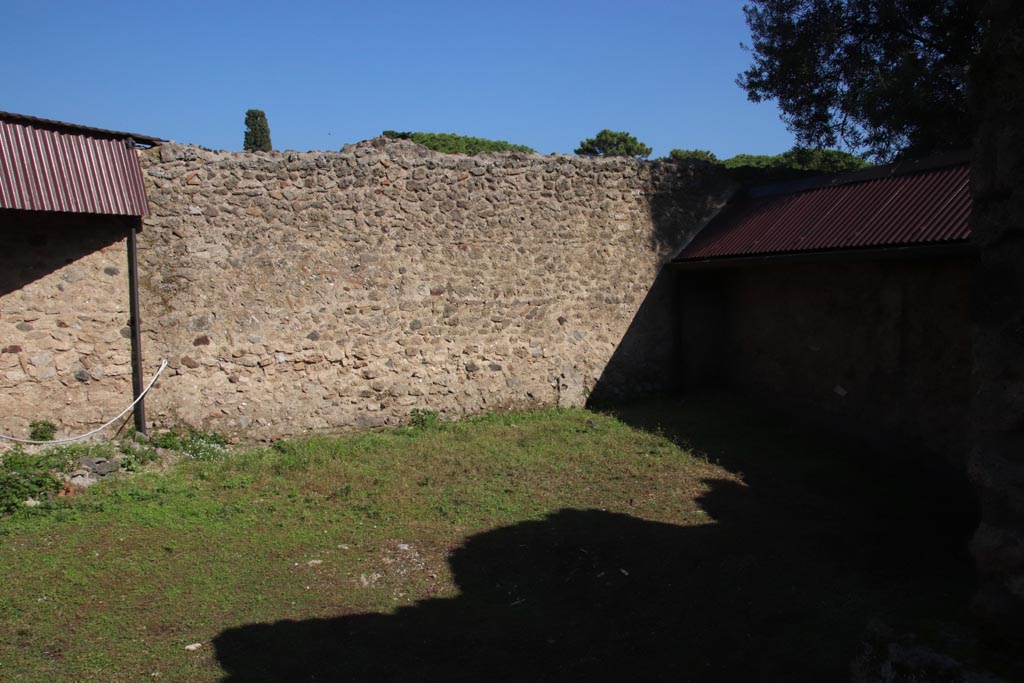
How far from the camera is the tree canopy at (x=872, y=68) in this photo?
1004 centimetres

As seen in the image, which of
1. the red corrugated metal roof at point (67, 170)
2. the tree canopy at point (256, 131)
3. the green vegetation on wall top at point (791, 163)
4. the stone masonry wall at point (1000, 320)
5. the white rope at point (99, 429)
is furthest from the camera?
the tree canopy at point (256, 131)

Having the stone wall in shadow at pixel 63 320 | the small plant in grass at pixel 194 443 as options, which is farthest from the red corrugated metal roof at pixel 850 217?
the stone wall in shadow at pixel 63 320

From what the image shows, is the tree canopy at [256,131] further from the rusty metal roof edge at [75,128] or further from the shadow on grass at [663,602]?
the shadow on grass at [663,602]

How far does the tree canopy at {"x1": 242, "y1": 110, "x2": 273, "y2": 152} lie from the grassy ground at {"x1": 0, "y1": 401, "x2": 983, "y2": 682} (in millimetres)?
17529

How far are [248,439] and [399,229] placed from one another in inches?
118

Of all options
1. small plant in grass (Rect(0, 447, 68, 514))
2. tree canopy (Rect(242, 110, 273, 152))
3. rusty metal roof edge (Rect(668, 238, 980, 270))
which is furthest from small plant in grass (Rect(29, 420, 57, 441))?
tree canopy (Rect(242, 110, 273, 152))

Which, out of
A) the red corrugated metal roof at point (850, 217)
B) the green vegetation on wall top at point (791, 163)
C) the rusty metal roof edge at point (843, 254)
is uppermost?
the green vegetation on wall top at point (791, 163)

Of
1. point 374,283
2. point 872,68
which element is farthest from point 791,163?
point 374,283

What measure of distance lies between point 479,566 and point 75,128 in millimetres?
5936

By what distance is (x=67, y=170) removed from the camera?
7.29 m

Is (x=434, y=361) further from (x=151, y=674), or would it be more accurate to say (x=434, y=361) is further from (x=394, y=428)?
(x=151, y=674)

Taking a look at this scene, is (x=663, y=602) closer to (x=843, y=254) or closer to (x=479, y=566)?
(x=479, y=566)

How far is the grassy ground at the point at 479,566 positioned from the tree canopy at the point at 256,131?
17.5 meters

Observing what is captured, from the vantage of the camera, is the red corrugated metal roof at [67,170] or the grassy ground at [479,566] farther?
the red corrugated metal roof at [67,170]
